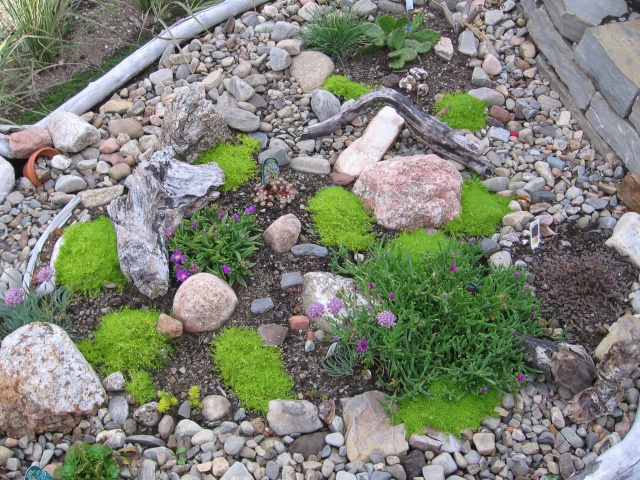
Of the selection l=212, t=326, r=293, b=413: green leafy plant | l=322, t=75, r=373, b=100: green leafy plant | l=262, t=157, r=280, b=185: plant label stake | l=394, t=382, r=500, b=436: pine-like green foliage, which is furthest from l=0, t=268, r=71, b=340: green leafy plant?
l=322, t=75, r=373, b=100: green leafy plant

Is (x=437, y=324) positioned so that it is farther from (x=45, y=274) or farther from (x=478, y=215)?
(x=45, y=274)

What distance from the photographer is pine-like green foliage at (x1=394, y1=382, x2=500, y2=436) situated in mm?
4070

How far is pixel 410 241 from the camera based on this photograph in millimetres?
5039

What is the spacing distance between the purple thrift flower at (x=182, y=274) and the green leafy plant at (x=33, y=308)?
0.83 meters

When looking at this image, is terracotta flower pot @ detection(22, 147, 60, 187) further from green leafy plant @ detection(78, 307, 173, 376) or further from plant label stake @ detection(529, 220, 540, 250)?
plant label stake @ detection(529, 220, 540, 250)

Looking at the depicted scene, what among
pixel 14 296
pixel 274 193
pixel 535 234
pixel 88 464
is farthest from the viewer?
pixel 274 193

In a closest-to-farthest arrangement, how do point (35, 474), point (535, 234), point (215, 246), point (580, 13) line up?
point (35, 474) → point (215, 246) → point (535, 234) → point (580, 13)

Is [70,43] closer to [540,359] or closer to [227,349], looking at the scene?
[227,349]

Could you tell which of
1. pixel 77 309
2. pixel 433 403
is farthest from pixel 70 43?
pixel 433 403

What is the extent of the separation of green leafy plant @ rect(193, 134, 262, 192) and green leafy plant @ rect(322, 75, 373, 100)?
99 centimetres

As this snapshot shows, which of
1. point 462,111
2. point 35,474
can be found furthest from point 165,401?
point 462,111

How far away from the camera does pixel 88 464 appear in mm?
3783

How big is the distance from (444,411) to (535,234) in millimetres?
1701

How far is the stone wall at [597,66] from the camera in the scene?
17.7 feet
